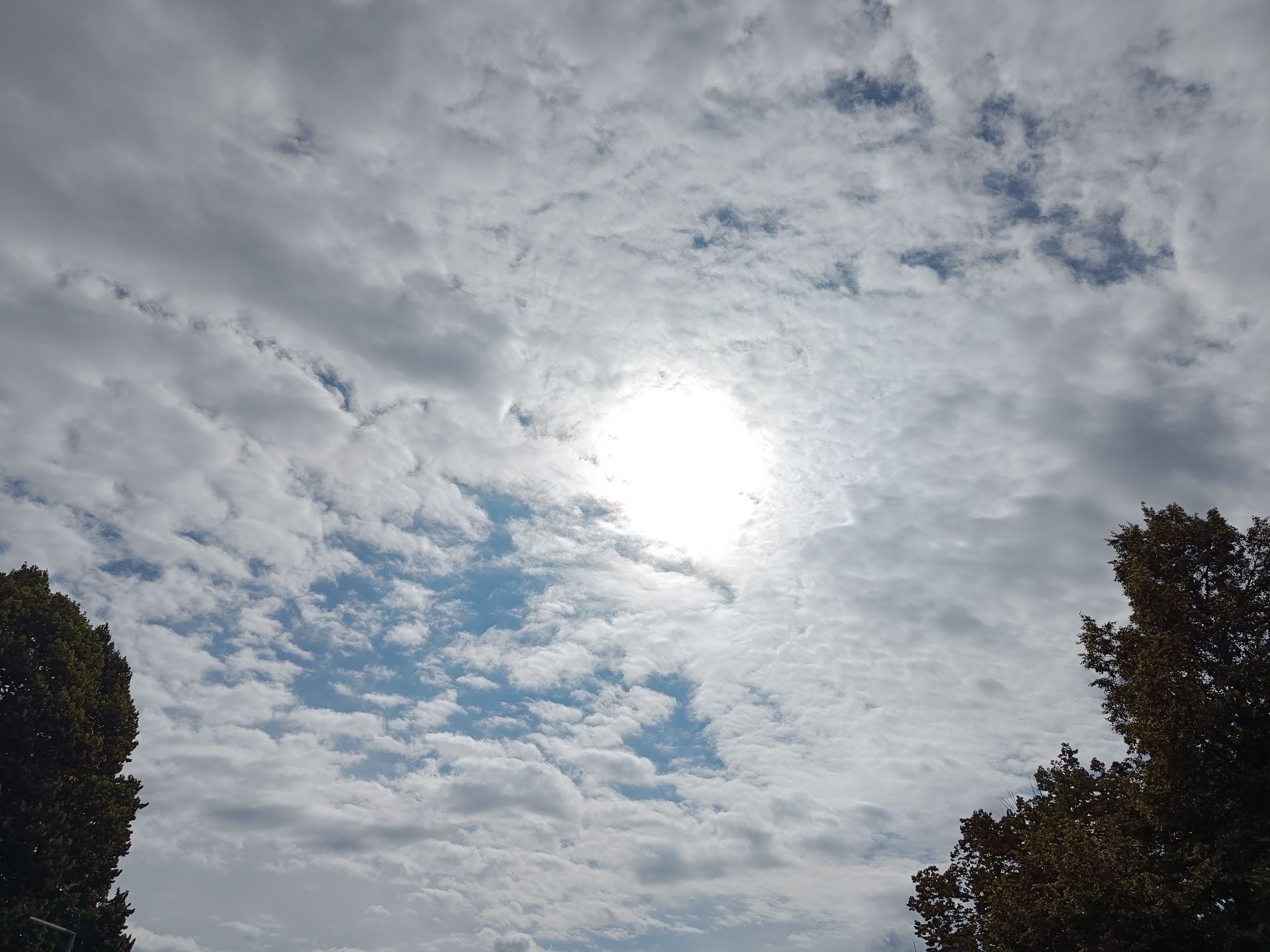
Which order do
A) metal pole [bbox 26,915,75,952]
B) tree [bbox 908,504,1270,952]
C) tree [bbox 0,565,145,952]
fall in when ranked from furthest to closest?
tree [bbox 0,565,145,952]
metal pole [bbox 26,915,75,952]
tree [bbox 908,504,1270,952]

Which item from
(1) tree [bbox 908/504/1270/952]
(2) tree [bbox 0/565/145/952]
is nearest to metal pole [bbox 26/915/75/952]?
(2) tree [bbox 0/565/145/952]

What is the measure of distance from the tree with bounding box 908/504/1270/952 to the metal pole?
3943 centimetres

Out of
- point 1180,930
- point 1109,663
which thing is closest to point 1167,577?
point 1109,663

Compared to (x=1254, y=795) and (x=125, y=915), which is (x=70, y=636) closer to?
(x=125, y=915)

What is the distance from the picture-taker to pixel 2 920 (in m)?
36.2

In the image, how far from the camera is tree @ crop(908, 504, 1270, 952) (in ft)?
82.5

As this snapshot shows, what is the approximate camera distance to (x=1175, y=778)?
83.6ft

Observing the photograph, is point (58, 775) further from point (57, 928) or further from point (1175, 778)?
point (1175, 778)

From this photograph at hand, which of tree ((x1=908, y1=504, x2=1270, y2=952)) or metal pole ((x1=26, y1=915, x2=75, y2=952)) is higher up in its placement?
tree ((x1=908, y1=504, x2=1270, y2=952))

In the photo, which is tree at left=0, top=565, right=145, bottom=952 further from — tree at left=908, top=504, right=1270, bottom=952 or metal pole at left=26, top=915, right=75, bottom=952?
tree at left=908, top=504, right=1270, bottom=952

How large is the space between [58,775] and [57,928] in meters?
7.59

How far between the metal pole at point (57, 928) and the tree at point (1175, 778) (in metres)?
39.4

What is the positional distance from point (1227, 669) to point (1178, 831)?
542cm

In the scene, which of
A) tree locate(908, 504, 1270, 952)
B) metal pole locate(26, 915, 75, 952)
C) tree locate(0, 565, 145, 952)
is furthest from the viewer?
tree locate(0, 565, 145, 952)
